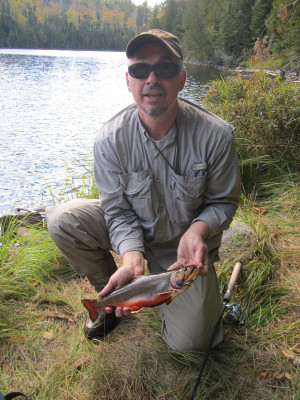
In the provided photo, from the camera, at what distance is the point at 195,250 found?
221 cm

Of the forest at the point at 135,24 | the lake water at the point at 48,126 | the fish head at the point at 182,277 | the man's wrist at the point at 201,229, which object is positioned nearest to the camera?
the fish head at the point at 182,277

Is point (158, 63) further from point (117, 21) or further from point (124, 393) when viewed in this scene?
point (117, 21)

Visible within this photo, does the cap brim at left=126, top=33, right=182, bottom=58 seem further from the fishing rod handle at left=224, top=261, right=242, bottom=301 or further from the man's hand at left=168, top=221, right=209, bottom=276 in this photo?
the fishing rod handle at left=224, top=261, right=242, bottom=301

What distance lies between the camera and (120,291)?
2.13 meters

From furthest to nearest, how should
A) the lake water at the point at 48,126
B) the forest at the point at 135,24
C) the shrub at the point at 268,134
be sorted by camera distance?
the forest at the point at 135,24 < the lake water at the point at 48,126 < the shrub at the point at 268,134

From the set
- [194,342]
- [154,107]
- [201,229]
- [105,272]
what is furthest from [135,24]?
[194,342]

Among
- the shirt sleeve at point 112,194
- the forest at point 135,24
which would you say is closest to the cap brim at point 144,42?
the shirt sleeve at point 112,194

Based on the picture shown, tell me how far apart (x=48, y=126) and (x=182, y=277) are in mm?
14582

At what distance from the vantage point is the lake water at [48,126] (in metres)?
8.68

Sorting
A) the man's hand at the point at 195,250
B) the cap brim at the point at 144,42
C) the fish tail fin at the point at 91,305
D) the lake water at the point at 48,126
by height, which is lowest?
the lake water at the point at 48,126

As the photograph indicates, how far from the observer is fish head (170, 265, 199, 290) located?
1.93 meters

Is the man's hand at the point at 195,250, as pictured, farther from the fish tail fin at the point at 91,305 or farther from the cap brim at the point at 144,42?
the cap brim at the point at 144,42

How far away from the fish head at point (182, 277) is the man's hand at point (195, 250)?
0.19 m

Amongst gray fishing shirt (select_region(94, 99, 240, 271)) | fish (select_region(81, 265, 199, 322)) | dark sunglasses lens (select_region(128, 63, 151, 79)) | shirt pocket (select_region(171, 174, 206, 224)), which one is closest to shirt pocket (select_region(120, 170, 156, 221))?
gray fishing shirt (select_region(94, 99, 240, 271))
